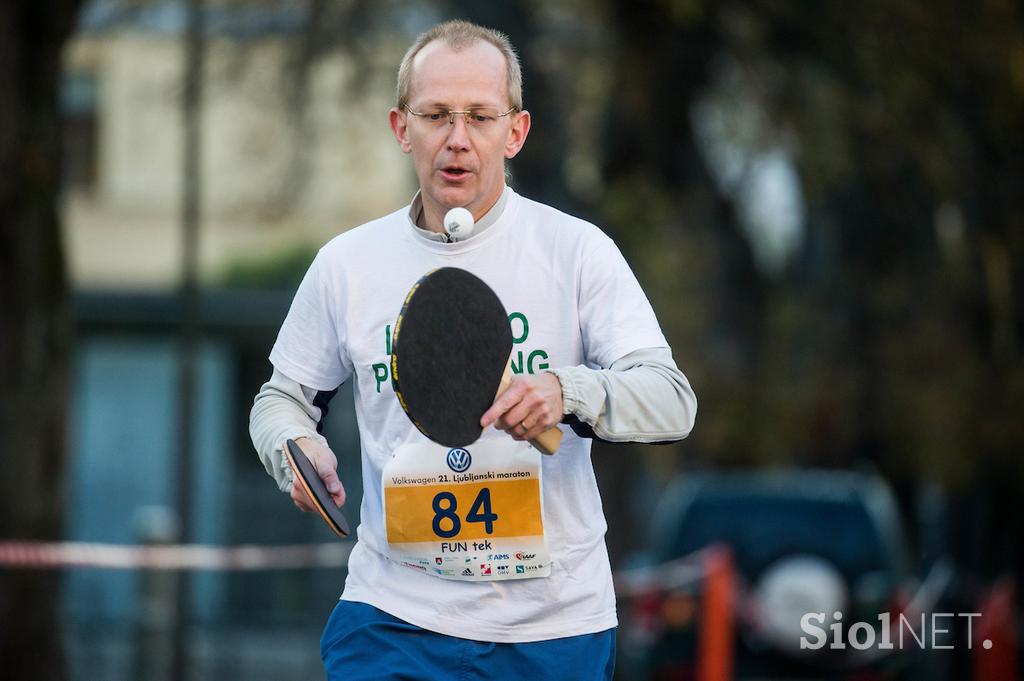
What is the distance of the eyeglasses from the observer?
12.6 feet

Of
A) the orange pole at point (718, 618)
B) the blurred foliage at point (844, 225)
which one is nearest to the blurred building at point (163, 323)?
the blurred foliage at point (844, 225)

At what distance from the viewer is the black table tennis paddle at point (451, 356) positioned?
3477mm

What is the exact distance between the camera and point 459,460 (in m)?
3.86

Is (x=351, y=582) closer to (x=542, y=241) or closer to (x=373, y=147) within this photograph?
(x=542, y=241)

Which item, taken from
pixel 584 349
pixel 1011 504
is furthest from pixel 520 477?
pixel 1011 504

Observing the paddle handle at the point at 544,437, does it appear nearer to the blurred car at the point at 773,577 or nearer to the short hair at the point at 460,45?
the short hair at the point at 460,45

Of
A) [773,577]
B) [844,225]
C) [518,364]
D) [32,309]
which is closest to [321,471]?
[518,364]

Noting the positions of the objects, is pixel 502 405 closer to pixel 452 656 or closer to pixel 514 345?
pixel 514 345

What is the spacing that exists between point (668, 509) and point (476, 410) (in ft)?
29.4

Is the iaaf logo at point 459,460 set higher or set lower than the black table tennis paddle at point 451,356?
lower

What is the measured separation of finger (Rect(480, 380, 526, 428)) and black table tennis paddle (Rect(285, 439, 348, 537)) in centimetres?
49

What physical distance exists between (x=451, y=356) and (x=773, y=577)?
23.7ft

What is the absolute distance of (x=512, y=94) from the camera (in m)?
3.92

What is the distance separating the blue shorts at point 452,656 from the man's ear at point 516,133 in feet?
3.52
